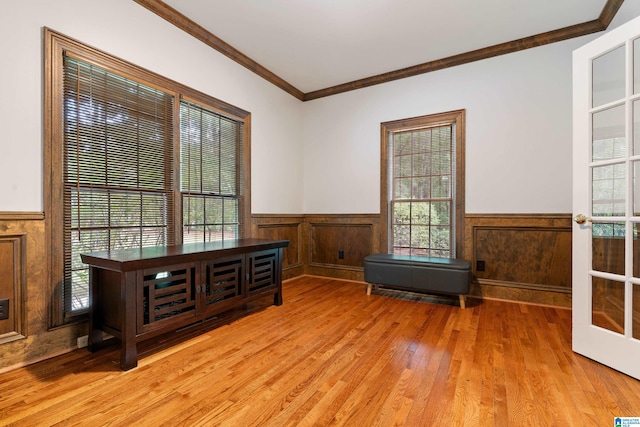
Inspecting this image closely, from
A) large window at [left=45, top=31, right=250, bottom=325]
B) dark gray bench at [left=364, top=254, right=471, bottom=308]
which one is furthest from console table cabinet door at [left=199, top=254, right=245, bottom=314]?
dark gray bench at [left=364, top=254, right=471, bottom=308]

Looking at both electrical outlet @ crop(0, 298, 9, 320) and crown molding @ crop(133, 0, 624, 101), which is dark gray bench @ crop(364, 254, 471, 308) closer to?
crown molding @ crop(133, 0, 624, 101)

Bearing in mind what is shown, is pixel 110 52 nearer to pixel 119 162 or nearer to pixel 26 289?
pixel 119 162

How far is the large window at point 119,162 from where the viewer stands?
208 centimetres

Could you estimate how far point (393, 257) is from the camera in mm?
3557

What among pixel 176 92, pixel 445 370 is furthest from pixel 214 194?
pixel 445 370

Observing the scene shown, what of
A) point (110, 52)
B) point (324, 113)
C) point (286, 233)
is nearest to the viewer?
point (110, 52)

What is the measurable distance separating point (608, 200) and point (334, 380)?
213 centimetres

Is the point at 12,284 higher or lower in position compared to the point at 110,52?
lower

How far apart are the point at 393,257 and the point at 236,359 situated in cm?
218

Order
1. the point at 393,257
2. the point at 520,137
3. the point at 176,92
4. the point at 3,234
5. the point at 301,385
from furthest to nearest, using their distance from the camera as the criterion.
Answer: the point at 393,257 → the point at 520,137 → the point at 176,92 → the point at 3,234 → the point at 301,385

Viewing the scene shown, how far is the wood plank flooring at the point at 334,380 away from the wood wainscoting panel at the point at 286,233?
4.78 ft

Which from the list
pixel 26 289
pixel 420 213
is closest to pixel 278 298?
pixel 26 289

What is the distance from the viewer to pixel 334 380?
1749mm

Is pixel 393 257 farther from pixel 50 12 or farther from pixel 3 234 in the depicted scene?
pixel 50 12
